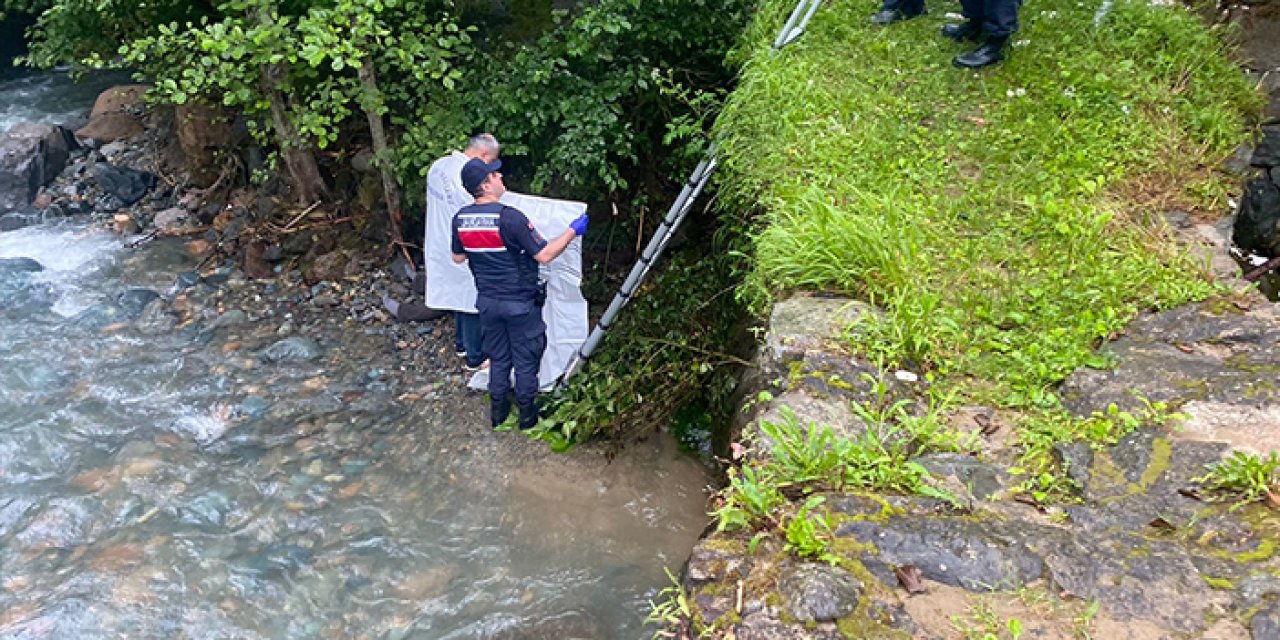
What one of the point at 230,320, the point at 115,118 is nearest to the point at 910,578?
the point at 230,320

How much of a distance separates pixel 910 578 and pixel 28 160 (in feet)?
33.2

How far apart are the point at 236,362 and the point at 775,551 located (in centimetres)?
547

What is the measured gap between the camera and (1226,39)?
543 centimetres

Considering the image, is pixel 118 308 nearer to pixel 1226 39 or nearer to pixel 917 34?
pixel 917 34

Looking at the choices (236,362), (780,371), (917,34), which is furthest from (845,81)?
(236,362)

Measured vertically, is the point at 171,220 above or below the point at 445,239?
below

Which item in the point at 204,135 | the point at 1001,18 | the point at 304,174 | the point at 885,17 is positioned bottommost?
the point at 304,174

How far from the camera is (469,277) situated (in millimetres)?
5973

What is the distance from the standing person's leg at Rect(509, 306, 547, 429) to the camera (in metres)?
5.53

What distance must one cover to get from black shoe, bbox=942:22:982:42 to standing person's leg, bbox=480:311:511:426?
3499mm

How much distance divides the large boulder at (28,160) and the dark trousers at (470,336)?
229 inches

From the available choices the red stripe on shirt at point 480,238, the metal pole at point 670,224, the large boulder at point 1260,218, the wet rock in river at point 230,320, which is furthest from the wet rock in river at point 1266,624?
the wet rock in river at point 230,320

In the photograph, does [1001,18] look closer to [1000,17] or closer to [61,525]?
[1000,17]

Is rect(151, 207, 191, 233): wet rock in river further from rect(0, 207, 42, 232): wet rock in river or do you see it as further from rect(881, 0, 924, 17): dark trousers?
rect(881, 0, 924, 17): dark trousers
